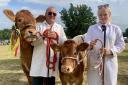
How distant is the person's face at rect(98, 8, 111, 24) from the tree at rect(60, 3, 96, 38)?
3.24 metres

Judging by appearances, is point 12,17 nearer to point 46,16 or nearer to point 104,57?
point 46,16

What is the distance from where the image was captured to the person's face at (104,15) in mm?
6738

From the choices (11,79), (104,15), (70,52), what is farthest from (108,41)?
(11,79)

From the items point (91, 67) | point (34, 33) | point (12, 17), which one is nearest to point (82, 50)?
point (91, 67)

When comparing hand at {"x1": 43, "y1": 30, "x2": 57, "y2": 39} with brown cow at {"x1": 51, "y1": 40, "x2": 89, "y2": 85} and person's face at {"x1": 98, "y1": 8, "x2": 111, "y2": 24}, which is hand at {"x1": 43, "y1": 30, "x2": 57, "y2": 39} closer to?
brown cow at {"x1": 51, "y1": 40, "x2": 89, "y2": 85}

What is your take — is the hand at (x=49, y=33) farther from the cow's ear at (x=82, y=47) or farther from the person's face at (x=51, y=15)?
the cow's ear at (x=82, y=47)

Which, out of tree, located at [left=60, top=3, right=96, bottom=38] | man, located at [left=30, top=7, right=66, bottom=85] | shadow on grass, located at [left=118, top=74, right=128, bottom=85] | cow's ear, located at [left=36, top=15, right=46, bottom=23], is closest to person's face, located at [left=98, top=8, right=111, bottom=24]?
man, located at [left=30, top=7, right=66, bottom=85]

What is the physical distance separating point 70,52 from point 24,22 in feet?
4.13

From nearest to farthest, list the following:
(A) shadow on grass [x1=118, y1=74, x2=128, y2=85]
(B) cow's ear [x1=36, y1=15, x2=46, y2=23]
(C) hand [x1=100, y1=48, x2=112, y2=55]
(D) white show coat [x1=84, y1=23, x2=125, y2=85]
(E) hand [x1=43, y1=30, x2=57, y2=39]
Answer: (C) hand [x1=100, y1=48, x2=112, y2=55] → (D) white show coat [x1=84, y1=23, x2=125, y2=85] → (E) hand [x1=43, y1=30, x2=57, y2=39] → (B) cow's ear [x1=36, y1=15, x2=46, y2=23] → (A) shadow on grass [x1=118, y1=74, x2=128, y2=85]

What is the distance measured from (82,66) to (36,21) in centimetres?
135

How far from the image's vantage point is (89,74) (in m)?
7.15

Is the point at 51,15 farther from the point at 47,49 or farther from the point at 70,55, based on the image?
the point at 70,55

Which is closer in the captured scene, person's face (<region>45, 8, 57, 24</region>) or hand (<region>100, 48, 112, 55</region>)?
hand (<region>100, 48, 112, 55</region>)

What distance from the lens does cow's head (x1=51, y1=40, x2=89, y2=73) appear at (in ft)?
22.4
